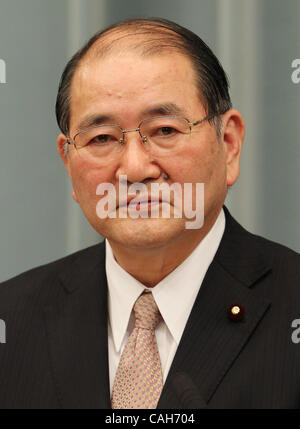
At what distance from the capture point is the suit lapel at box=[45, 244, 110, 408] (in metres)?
1.37

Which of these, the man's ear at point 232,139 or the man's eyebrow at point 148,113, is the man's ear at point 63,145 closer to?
the man's eyebrow at point 148,113

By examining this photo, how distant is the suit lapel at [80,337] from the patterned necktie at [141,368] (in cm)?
3

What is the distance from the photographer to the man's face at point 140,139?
4.38 ft

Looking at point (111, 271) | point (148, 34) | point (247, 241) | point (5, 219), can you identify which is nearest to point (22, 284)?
point (111, 271)

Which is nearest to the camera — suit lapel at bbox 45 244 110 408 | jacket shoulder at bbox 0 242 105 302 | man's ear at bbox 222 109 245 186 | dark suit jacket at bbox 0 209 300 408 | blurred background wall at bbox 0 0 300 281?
dark suit jacket at bbox 0 209 300 408

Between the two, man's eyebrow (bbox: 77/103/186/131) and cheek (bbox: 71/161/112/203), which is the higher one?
man's eyebrow (bbox: 77/103/186/131)

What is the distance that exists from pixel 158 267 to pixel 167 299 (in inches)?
3.0

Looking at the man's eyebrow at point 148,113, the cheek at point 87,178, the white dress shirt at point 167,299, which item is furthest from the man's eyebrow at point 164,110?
the white dress shirt at point 167,299

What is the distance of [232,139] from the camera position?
1.52 metres

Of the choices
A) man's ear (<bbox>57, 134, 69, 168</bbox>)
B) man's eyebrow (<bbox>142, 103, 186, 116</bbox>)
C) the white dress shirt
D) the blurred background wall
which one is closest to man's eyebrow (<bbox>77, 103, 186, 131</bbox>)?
man's eyebrow (<bbox>142, 103, 186, 116</bbox>)

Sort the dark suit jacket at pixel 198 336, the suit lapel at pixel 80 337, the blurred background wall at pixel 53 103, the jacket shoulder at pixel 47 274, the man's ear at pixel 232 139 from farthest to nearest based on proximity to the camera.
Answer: the blurred background wall at pixel 53 103, the jacket shoulder at pixel 47 274, the man's ear at pixel 232 139, the suit lapel at pixel 80 337, the dark suit jacket at pixel 198 336

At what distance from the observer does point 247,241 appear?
1486mm

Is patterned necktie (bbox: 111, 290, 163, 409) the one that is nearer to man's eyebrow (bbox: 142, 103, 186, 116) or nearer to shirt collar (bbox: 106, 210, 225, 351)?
shirt collar (bbox: 106, 210, 225, 351)
